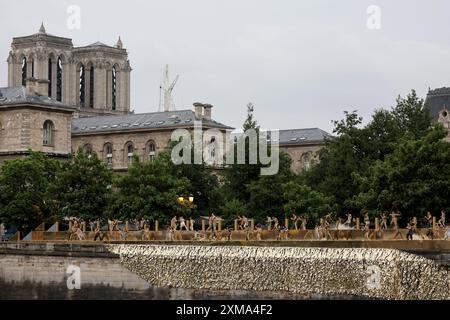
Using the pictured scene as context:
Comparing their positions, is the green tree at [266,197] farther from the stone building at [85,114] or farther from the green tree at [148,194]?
the stone building at [85,114]

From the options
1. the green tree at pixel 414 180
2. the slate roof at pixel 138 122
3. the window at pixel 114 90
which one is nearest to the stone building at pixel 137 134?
the slate roof at pixel 138 122

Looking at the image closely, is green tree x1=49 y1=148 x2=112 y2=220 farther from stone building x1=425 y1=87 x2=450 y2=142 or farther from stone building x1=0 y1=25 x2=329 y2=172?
stone building x1=425 y1=87 x2=450 y2=142

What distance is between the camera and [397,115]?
124 metres

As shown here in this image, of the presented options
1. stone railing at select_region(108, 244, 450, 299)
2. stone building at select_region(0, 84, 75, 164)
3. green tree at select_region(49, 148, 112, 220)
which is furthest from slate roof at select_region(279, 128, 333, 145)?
stone railing at select_region(108, 244, 450, 299)

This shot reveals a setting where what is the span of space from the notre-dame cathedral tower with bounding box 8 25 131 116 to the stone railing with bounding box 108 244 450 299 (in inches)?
3975

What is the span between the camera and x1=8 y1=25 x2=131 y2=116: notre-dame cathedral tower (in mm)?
185750

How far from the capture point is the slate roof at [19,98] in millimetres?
134775

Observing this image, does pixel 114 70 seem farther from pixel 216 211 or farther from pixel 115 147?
pixel 216 211

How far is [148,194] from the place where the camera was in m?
110

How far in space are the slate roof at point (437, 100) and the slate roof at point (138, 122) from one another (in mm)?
29553

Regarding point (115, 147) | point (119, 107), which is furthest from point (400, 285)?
point (119, 107)

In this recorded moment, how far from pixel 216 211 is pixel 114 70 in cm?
7781

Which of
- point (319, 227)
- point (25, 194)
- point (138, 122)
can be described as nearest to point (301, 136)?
point (138, 122)

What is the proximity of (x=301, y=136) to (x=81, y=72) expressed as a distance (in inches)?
1385
